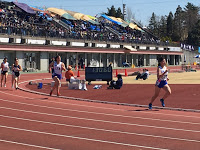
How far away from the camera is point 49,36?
169 feet

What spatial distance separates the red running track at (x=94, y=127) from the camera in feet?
28.8

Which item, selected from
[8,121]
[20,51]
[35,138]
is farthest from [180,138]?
[20,51]

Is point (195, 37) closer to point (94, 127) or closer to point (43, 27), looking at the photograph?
point (43, 27)

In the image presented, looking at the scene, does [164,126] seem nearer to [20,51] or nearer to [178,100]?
[178,100]

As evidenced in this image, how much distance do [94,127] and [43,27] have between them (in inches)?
1794

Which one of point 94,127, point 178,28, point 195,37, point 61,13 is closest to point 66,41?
point 61,13

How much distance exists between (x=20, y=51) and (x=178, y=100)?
32.8 meters

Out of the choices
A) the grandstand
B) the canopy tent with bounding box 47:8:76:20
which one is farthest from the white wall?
the canopy tent with bounding box 47:8:76:20

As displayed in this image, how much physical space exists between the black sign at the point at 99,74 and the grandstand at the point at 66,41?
1946cm

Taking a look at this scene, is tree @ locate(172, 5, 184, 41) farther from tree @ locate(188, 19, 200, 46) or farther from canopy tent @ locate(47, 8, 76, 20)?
canopy tent @ locate(47, 8, 76, 20)

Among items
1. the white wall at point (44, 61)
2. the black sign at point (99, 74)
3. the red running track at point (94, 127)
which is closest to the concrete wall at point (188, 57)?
the white wall at point (44, 61)

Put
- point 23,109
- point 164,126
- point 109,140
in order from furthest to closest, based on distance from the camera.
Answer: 1. point 23,109
2. point 164,126
3. point 109,140

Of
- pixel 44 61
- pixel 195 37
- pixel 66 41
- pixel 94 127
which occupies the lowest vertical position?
pixel 94 127

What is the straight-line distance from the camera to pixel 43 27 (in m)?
55.2
